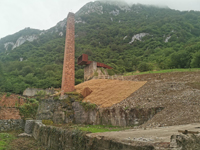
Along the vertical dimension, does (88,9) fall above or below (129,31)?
above

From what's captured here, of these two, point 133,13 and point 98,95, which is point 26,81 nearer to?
point 98,95

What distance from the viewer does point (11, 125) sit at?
1549 centimetres

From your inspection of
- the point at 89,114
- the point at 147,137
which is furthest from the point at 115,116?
the point at 147,137

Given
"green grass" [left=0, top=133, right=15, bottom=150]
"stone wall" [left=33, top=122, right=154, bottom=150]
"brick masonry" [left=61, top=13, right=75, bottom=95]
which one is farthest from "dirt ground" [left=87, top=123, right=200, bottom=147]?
"brick masonry" [left=61, top=13, right=75, bottom=95]

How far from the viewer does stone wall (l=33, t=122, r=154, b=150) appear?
13.4 feet

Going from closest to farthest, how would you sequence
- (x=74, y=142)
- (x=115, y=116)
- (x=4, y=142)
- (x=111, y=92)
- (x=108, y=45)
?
(x=74, y=142), (x=4, y=142), (x=115, y=116), (x=111, y=92), (x=108, y=45)

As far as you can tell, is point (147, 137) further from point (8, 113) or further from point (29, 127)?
point (8, 113)

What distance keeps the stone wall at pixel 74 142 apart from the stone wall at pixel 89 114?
477cm

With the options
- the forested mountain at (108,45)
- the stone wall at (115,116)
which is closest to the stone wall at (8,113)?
the stone wall at (115,116)

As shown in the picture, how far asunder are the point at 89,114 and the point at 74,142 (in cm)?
835

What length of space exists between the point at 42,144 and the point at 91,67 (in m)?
21.7

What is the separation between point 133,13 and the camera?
121m

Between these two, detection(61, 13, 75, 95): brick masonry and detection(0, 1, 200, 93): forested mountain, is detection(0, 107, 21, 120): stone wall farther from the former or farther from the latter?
detection(0, 1, 200, 93): forested mountain

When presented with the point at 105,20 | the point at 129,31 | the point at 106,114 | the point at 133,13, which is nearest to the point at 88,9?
the point at 105,20
